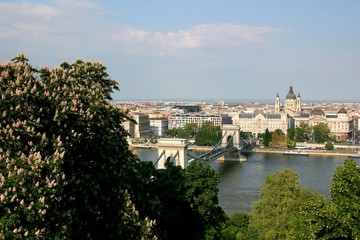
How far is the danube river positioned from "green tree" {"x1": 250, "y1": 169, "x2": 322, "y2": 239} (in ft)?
22.0

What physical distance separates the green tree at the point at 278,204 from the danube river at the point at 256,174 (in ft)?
22.0

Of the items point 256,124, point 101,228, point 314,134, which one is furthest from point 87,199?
point 256,124

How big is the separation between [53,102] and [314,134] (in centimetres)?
5361

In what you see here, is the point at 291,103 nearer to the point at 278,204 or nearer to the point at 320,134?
the point at 320,134

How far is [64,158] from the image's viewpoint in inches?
219

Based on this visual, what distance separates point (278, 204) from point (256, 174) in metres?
19.0

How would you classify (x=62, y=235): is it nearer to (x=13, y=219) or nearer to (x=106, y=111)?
(x=13, y=219)

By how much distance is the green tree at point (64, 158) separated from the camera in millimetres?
4723

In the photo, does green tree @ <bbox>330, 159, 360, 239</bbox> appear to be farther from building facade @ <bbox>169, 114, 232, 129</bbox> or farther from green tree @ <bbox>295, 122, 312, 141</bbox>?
building facade @ <bbox>169, 114, 232, 129</bbox>

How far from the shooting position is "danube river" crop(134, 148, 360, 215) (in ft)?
70.7

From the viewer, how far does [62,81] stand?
6.21 metres

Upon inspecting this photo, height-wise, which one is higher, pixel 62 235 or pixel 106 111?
pixel 106 111

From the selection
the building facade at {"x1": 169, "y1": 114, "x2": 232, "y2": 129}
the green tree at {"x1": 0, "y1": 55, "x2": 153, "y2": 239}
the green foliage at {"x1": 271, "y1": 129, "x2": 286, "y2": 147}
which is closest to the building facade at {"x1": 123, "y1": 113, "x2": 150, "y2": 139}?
the building facade at {"x1": 169, "y1": 114, "x2": 232, "y2": 129}

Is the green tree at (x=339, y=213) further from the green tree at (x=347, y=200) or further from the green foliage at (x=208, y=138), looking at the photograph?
the green foliage at (x=208, y=138)
